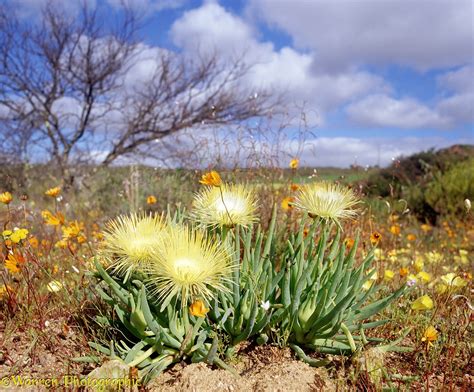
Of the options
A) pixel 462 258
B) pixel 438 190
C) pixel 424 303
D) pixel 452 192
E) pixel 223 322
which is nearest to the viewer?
pixel 223 322

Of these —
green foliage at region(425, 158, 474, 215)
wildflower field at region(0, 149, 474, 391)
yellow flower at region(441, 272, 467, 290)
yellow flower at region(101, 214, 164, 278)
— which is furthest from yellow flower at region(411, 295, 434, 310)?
green foliage at region(425, 158, 474, 215)

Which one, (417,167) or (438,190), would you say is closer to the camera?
(438,190)

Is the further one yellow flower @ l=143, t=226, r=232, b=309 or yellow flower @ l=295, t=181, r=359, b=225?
yellow flower @ l=295, t=181, r=359, b=225

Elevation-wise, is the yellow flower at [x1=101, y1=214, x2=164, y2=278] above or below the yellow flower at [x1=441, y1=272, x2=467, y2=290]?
above

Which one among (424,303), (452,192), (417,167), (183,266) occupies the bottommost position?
(424,303)

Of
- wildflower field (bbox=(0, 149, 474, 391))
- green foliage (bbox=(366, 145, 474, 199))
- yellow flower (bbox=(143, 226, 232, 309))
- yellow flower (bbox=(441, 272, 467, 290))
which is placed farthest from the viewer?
green foliage (bbox=(366, 145, 474, 199))

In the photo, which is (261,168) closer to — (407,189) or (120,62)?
(407,189)

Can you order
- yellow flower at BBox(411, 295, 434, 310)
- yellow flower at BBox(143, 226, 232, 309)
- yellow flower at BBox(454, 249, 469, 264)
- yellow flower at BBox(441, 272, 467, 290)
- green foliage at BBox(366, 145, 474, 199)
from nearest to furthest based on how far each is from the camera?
yellow flower at BBox(143, 226, 232, 309) < yellow flower at BBox(411, 295, 434, 310) < yellow flower at BBox(441, 272, 467, 290) < yellow flower at BBox(454, 249, 469, 264) < green foliage at BBox(366, 145, 474, 199)

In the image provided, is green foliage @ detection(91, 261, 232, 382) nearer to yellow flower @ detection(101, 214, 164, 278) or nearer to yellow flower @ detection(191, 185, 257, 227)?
yellow flower @ detection(101, 214, 164, 278)

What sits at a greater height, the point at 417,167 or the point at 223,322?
the point at 417,167

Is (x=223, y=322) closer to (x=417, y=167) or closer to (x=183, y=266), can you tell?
(x=183, y=266)

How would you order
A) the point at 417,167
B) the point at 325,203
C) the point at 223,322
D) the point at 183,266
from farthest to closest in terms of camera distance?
the point at 417,167 → the point at 325,203 → the point at 223,322 → the point at 183,266

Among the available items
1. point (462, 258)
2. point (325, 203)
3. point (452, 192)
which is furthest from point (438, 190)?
point (325, 203)

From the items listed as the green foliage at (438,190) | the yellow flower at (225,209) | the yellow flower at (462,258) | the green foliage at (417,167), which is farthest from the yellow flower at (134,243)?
the green foliage at (417,167)
